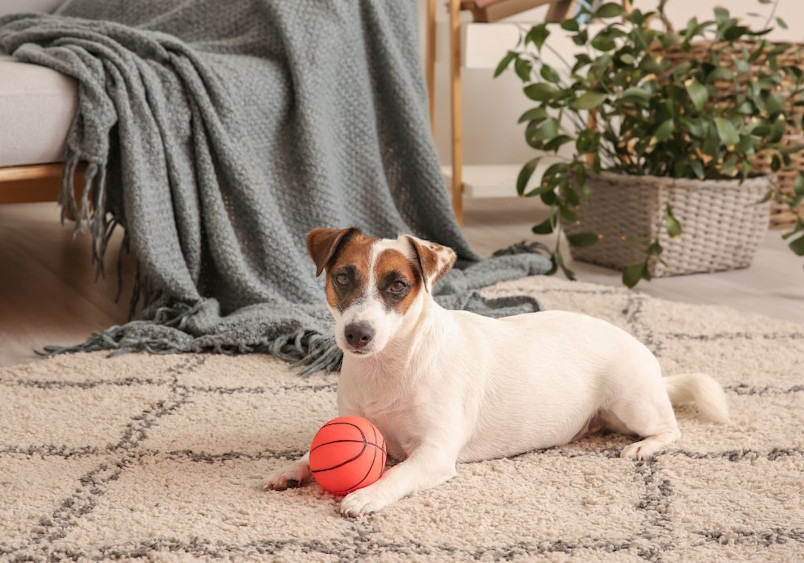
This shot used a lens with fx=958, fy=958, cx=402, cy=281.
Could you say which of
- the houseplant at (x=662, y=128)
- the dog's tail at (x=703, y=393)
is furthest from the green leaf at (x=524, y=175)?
the dog's tail at (x=703, y=393)

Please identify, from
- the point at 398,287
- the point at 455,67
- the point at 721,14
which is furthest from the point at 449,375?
the point at 455,67

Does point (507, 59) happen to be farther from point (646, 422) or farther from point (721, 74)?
point (646, 422)

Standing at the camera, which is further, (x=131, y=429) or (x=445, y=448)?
(x=131, y=429)

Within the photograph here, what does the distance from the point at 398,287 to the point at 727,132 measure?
1.56 m

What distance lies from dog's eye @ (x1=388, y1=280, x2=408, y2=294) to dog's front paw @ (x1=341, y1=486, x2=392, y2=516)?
26 cm

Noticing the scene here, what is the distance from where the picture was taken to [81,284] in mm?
2645

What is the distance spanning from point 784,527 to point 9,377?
1.38 m

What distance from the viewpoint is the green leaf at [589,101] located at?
2580 millimetres

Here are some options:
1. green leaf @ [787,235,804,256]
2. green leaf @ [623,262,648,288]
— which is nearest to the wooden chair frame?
green leaf @ [623,262,648,288]

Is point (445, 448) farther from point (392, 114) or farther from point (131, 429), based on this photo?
point (392, 114)

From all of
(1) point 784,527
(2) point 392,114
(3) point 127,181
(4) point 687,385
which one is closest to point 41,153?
(3) point 127,181

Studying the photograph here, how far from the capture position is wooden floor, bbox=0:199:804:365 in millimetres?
2248

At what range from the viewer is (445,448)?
1.32 metres

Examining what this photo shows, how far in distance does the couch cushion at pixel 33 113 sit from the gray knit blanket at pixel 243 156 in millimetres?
30
